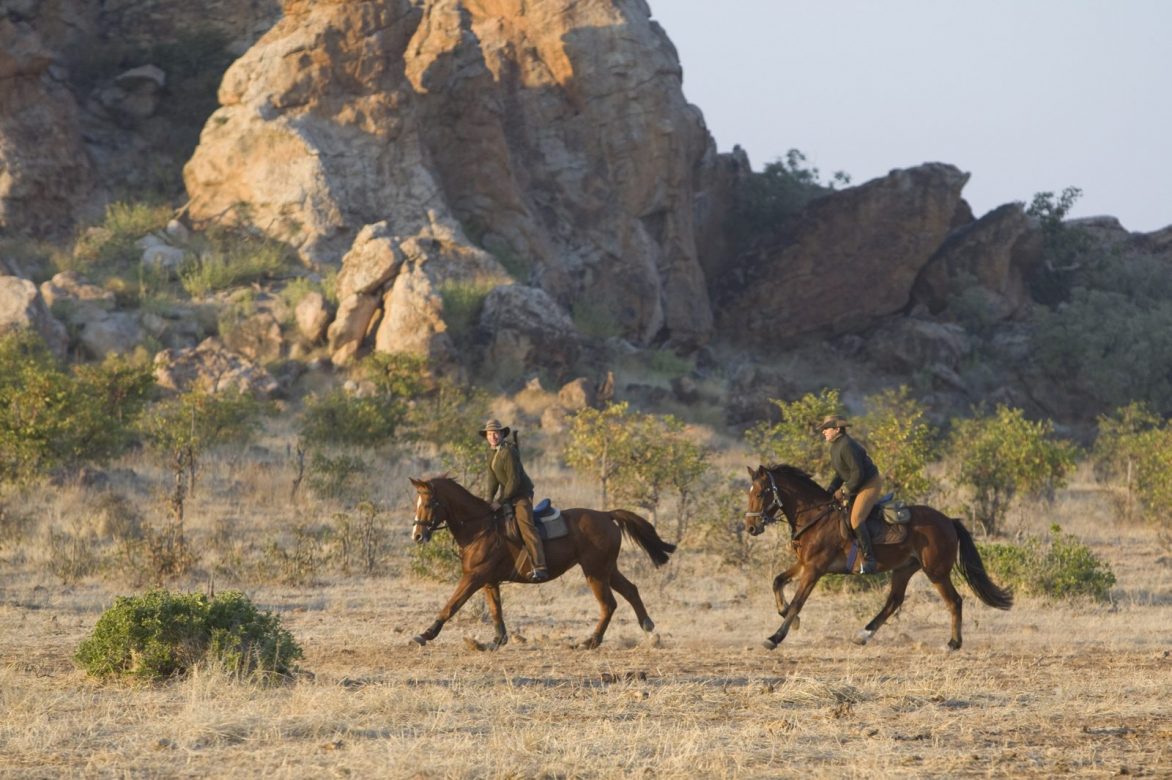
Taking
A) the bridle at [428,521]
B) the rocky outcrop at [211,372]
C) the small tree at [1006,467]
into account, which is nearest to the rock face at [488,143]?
the rocky outcrop at [211,372]

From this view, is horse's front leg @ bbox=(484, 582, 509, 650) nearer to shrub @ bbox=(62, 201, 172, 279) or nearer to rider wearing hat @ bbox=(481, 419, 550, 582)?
rider wearing hat @ bbox=(481, 419, 550, 582)

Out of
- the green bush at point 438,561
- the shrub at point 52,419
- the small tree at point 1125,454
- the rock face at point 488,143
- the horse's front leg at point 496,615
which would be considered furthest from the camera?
the rock face at point 488,143

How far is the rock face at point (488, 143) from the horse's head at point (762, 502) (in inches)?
968

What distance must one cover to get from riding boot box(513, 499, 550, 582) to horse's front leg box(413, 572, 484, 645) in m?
0.51

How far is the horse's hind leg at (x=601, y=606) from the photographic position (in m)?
13.3

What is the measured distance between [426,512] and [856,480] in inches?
158

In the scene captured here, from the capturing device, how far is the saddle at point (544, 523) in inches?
512

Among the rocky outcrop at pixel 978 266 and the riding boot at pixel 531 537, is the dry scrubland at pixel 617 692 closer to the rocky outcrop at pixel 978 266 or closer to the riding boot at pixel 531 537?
the riding boot at pixel 531 537

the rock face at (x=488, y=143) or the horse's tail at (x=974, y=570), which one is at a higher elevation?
the rock face at (x=488, y=143)

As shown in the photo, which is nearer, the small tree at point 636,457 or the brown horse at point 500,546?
the brown horse at point 500,546

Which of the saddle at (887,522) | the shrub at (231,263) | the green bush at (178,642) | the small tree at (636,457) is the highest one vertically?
the shrub at (231,263)

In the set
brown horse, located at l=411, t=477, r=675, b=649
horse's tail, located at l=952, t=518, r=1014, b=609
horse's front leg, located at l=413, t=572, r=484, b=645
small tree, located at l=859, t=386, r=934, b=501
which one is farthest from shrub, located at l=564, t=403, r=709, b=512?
horse's front leg, located at l=413, t=572, r=484, b=645

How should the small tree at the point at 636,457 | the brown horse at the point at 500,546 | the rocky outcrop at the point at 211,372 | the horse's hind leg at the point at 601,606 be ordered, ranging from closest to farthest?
the brown horse at the point at 500,546 < the horse's hind leg at the point at 601,606 < the small tree at the point at 636,457 < the rocky outcrop at the point at 211,372

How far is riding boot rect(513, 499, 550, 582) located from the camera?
1286 centimetres
